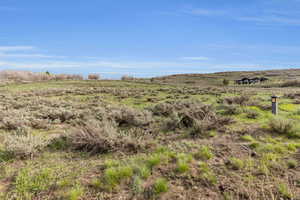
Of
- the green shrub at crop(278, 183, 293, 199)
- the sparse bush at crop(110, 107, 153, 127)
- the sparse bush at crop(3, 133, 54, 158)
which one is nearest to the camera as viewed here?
the green shrub at crop(278, 183, 293, 199)

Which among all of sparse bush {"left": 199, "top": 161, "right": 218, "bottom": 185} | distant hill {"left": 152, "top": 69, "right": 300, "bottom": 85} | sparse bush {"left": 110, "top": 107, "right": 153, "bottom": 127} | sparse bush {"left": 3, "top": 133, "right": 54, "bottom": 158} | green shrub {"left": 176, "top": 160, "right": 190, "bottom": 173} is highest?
distant hill {"left": 152, "top": 69, "right": 300, "bottom": 85}

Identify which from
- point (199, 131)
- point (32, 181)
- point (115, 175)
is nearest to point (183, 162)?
point (115, 175)

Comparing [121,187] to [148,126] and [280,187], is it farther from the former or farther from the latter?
[148,126]

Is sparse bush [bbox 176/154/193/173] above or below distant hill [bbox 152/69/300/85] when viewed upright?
below

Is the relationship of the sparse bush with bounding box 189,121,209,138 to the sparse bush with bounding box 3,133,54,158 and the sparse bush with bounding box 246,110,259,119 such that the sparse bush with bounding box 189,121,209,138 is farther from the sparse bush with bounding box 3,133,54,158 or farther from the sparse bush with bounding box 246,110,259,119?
the sparse bush with bounding box 3,133,54,158

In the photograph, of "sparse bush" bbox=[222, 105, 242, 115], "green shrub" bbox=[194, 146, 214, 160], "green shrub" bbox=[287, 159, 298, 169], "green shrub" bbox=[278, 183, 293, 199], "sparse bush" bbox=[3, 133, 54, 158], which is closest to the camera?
"green shrub" bbox=[278, 183, 293, 199]

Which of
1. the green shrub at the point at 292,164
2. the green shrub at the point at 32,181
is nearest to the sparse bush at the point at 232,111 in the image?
the green shrub at the point at 292,164

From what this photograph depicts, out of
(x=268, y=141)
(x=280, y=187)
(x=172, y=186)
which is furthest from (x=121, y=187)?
(x=268, y=141)

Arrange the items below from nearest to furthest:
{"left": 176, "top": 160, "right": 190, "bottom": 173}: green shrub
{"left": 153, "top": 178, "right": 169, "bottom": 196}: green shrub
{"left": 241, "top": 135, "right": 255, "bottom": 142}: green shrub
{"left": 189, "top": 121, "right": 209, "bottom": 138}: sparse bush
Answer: {"left": 153, "top": 178, "right": 169, "bottom": 196}: green shrub
{"left": 176, "top": 160, "right": 190, "bottom": 173}: green shrub
{"left": 241, "top": 135, "right": 255, "bottom": 142}: green shrub
{"left": 189, "top": 121, "right": 209, "bottom": 138}: sparse bush

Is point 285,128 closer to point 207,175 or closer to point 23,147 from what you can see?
point 207,175

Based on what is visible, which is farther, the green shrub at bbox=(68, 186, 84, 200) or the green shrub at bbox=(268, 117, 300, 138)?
the green shrub at bbox=(268, 117, 300, 138)

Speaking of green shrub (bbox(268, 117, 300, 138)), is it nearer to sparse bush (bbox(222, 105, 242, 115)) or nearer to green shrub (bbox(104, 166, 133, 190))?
sparse bush (bbox(222, 105, 242, 115))

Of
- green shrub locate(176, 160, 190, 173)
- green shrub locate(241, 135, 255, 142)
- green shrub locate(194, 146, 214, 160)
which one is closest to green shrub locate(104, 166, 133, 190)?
green shrub locate(176, 160, 190, 173)

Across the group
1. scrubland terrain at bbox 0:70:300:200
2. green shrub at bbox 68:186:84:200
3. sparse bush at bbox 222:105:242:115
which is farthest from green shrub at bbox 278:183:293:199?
sparse bush at bbox 222:105:242:115
